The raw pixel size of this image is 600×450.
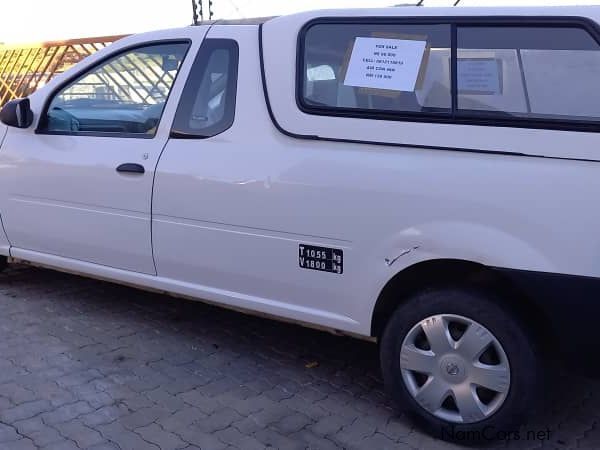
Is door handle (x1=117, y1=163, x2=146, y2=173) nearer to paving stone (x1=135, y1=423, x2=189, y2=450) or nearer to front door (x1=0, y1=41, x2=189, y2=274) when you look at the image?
front door (x1=0, y1=41, x2=189, y2=274)

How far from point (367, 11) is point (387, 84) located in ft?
→ 1.27

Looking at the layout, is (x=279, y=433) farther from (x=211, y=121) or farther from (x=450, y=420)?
(x=211, y=121)

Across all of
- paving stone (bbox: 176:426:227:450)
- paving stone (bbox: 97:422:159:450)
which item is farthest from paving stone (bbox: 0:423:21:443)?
paving stone (bbox: 176:426:227:450)

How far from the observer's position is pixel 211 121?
3.23 meters

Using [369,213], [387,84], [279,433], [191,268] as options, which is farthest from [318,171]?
[279,433]

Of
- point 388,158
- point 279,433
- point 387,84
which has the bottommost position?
point 279,433

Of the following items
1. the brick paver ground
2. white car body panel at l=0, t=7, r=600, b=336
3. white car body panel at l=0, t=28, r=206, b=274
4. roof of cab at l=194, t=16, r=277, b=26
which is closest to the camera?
white car body panel at l=0, t=7, r=600, b=336

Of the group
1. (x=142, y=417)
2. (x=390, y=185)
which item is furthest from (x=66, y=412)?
(x=390, y=185)

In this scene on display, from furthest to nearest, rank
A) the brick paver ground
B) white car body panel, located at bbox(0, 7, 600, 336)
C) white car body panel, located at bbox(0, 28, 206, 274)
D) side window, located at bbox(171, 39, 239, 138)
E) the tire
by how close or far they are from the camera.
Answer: white car body panel, located at bbox(0, 28, 206, 274)
side window, located at bbox(171, 39, 239, 138)
the brick paver ground
the tire
white car body panel, located at bbox(0, 7, 600, 336)

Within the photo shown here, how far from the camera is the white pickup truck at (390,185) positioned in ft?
8.03

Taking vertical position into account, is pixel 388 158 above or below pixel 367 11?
below

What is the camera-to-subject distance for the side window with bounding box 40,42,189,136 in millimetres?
3477

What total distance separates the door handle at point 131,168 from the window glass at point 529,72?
64.6 inches

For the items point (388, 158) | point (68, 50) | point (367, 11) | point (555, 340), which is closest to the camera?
point (555, 340)
